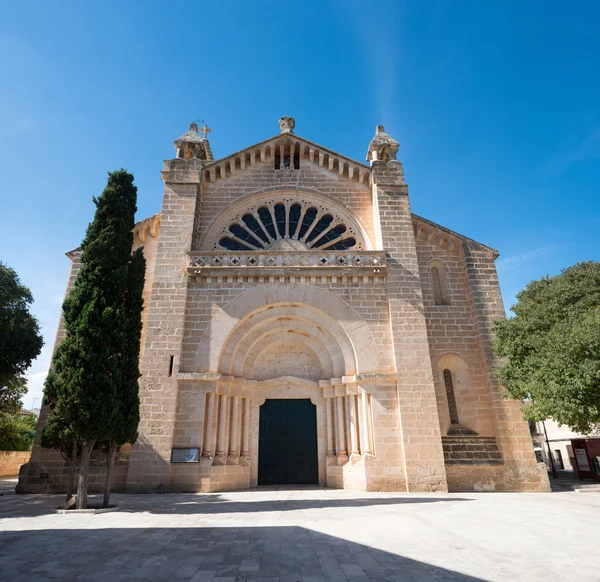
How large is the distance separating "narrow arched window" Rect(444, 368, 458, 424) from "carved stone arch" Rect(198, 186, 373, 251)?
5254 mm

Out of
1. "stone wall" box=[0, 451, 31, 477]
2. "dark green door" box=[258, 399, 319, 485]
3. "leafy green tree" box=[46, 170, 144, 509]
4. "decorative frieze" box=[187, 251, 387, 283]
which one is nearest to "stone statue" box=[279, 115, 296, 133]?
"decorative frieze" box=[187, 251, 387, 283]

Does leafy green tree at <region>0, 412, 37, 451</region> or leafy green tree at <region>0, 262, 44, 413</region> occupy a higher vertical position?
leafy green tree at <region>0, 262, 44, 413</region>

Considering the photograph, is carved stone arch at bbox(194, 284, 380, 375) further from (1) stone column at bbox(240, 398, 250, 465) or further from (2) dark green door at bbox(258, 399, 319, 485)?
(2) dark green door at bbox(258, 399, 319, 485)

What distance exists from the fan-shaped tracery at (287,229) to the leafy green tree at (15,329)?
21.4ft

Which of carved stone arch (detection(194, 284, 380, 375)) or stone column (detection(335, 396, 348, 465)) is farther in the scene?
carved stone arch (detection(194, 284, 380, 375))

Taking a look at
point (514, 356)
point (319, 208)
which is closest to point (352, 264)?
point (319, 208)

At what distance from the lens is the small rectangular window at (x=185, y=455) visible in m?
11.1

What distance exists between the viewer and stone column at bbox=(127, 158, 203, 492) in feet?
36.0

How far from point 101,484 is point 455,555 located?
400 inches

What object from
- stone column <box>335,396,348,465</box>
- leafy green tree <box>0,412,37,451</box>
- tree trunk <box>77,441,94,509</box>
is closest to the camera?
tree trunk <box>77,441,94,509</box>

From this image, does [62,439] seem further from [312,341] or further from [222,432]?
[312,341]

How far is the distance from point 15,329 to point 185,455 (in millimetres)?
6607

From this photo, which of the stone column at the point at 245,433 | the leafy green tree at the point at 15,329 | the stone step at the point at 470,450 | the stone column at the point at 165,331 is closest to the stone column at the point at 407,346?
the stone step at the point at 470,450

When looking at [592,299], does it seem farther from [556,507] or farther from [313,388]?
[313,388]
